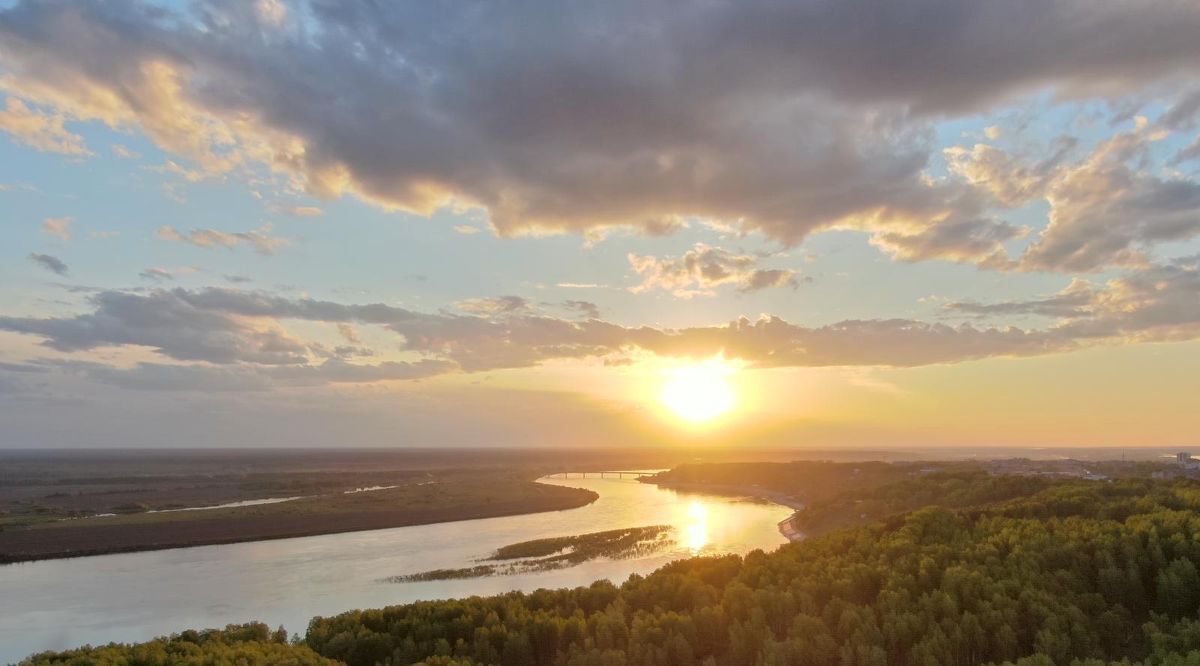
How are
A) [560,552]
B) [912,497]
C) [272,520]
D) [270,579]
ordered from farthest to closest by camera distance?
1. [912,497]
2. [272,520]
3. [560,552]
4. [270,579]

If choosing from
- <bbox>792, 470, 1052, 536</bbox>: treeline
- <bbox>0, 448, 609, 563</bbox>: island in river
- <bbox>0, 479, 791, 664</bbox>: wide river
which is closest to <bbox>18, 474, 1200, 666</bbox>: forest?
<bbox>0, 479, 791, 664</bbox>: wide river

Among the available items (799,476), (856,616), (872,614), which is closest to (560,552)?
(856,616)

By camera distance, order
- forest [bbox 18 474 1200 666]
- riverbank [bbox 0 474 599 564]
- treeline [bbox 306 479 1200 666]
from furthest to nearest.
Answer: riverbank [bbox 0 474 599 564] < treeline [bbox 306 479 1200 666] < forest [bbox 18 474 1200 666]

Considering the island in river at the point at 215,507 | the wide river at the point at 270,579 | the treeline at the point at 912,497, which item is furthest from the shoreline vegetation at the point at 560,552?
the island in river at the point at 215,507

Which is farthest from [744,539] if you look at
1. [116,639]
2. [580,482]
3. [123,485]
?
[123,485]

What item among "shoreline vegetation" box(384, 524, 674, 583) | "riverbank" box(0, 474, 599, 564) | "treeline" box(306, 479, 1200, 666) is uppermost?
"treeline" box(306, 479, 1200, 666)

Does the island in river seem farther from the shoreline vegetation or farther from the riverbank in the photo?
the shoreline vegetation

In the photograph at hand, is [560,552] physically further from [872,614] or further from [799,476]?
[799,476]
